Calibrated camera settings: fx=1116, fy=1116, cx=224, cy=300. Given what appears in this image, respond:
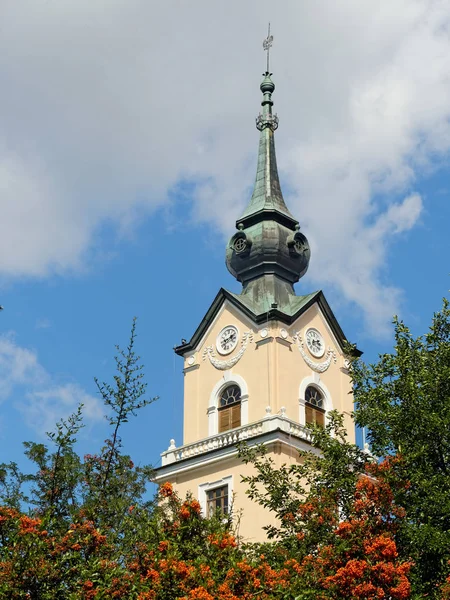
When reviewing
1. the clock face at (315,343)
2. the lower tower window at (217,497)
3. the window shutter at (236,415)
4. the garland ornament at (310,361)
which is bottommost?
the lower tower window at (217,497)

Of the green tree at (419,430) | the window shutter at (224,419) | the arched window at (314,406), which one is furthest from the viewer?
the window shutter at (224,419)

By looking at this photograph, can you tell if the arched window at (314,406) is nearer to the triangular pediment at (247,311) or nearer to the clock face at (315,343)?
the clock face at (315,343)

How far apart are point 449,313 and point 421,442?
3.92 metres

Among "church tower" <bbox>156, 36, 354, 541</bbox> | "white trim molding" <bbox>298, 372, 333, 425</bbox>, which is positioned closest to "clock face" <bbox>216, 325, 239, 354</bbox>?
"church tower" <bbox>156, 36, 354, 541</bbox>

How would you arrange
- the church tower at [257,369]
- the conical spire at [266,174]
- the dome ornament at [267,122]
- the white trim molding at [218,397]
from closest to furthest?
the church tower at [257,369], the white trim molding at [218,397], the conical spire at [266,174], the dome ornament at [267,122]

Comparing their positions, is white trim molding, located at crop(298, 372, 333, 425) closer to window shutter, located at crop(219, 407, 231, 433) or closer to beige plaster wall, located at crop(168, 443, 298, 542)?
window shutter, located at crop(219, 407, 231, 433)

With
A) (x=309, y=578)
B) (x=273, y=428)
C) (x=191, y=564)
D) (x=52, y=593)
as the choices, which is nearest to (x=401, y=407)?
(x=309, y=578)

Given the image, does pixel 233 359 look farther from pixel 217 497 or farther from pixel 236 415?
pixel 217 497

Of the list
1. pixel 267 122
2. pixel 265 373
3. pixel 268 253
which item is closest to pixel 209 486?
pixel 265 373

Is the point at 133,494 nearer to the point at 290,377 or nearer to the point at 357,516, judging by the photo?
the point at 357,516

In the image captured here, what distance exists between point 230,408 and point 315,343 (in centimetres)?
433

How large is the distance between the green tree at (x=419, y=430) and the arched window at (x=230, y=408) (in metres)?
15.1

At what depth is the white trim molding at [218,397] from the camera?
41.2 meters

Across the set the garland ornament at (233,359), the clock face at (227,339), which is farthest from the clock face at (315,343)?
the clock face at (227,339)
